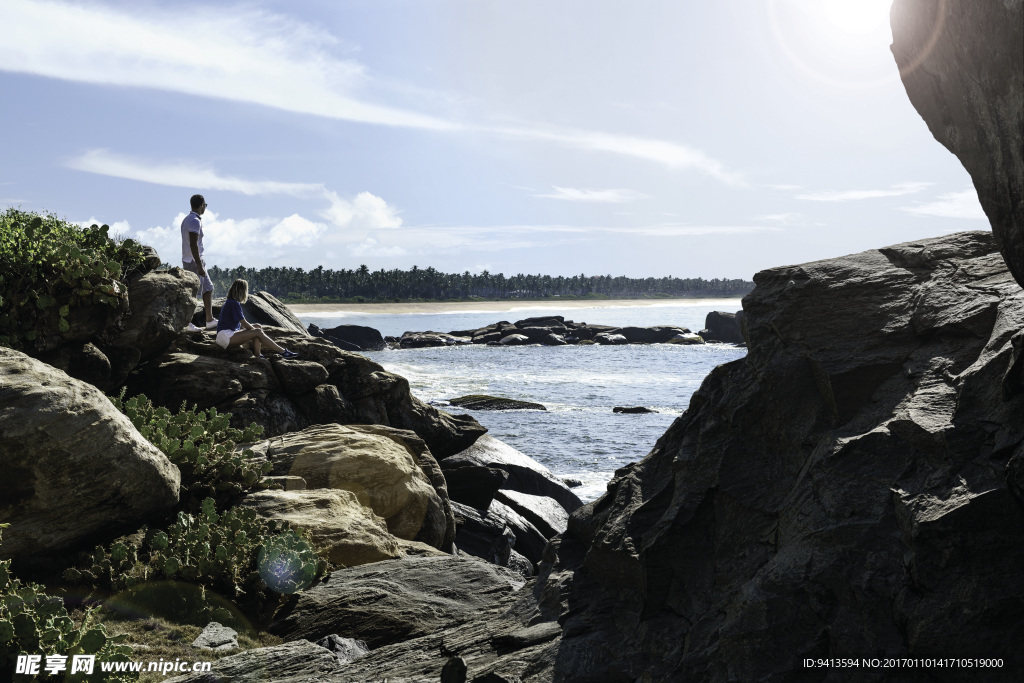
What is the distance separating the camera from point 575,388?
151 ft

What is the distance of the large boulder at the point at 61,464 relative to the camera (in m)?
7.11

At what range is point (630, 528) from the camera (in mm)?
5535

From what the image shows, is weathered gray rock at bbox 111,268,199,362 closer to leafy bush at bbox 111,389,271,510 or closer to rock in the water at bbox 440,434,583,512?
leafy bush at bbox 111,389,271,510

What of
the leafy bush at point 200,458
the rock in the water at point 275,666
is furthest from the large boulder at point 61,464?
the rock in the water at point 275,666

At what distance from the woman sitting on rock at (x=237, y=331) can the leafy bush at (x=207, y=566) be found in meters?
6.29

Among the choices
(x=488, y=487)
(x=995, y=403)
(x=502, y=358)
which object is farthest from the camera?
(x=502, y=358)

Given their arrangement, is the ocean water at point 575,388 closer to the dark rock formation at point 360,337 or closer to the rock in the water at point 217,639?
the dark rock formation at point 360,337

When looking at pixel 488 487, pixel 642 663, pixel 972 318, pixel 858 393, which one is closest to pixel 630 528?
pixel 642 663

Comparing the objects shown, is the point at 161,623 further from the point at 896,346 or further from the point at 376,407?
the point at 376,407

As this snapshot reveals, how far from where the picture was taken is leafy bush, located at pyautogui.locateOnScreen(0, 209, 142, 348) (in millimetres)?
10797

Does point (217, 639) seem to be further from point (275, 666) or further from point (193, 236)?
point (193, 236)

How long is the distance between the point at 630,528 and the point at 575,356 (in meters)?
68.2

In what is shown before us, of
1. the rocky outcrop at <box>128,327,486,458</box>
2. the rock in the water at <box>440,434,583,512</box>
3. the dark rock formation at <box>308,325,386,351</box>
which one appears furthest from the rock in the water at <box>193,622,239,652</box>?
the dark rock formation at <box>308,325,386,351</box>

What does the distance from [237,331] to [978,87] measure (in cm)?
1284
